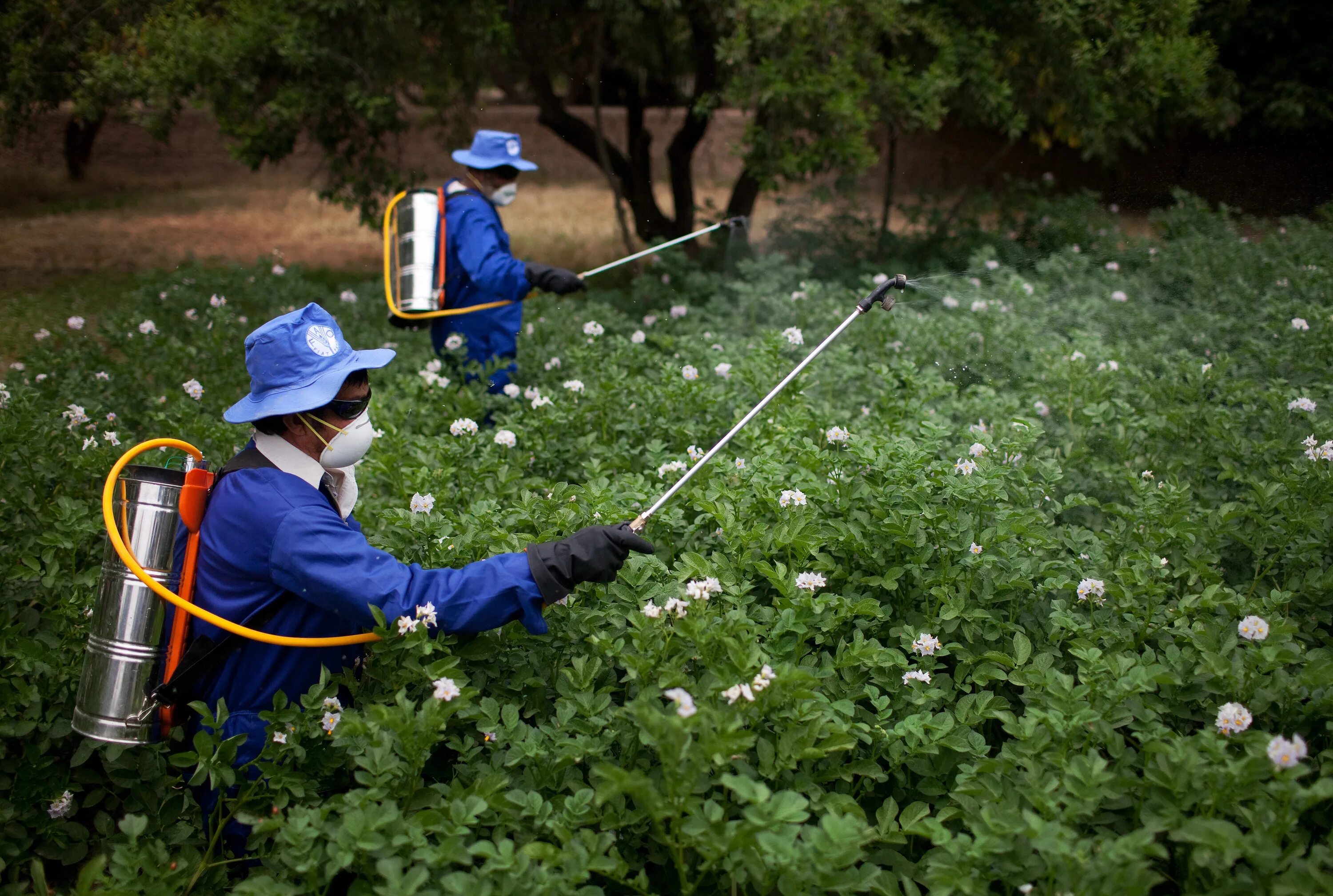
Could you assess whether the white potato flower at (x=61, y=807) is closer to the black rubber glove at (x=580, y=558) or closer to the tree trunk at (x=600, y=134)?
the black rubber glove at (x=580, y=558)

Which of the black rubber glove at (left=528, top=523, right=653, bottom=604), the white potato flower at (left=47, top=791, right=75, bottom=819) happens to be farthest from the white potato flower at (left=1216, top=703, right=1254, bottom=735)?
the white potato flower at (left=47, top=791, right=75, bottom=819)

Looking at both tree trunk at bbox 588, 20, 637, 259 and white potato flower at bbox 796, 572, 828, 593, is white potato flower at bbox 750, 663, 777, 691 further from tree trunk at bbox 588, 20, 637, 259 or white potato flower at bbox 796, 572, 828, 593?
tree trunk at bbox 588, 20, 637, 259

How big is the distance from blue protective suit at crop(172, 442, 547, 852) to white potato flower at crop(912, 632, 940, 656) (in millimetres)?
942

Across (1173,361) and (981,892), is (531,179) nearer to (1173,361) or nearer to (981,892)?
(1173,361)

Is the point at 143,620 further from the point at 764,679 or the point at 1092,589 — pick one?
the point at 1092,589

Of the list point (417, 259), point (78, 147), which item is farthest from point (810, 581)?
point (78, 147)

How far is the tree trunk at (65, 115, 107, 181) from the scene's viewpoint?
15828 millimetres

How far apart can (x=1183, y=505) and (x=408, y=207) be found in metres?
4.00

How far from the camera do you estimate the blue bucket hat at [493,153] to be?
555cm

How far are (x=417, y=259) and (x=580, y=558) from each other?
345cm

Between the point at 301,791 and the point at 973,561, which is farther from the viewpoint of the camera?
the point at 973,561

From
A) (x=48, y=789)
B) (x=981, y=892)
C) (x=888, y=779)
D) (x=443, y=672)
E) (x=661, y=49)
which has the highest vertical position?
(x=661, y=49)

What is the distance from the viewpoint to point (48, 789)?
2.71 meters

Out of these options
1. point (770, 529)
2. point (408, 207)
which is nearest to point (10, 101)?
point (408, 207)
